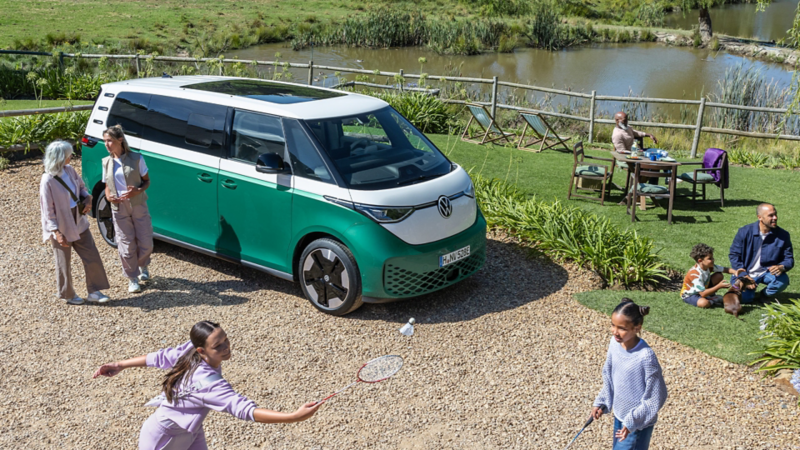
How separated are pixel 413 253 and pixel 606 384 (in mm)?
2770

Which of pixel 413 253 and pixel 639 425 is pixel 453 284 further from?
pixel 639 425

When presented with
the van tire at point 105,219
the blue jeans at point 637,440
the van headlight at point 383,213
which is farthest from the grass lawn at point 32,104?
the blue jeans at point 637,440

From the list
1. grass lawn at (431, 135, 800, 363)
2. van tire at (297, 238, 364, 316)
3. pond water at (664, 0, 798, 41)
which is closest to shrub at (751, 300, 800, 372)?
grass lawn at (431, 135, 800, 363)

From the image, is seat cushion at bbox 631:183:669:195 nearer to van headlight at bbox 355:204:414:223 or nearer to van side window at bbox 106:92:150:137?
van headlight at bbox 355:204:414:223

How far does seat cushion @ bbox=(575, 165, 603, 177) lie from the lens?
1111 centimetres

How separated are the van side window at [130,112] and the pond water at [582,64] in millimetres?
18179

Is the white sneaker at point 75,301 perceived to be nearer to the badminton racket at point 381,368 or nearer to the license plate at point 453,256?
the license plate at point 453,256

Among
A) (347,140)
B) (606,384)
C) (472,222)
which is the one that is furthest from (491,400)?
(347,140)

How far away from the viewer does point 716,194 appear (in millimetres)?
11711

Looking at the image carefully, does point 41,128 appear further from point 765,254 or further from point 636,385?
point 636,385

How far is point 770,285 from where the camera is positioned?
7070 millimetres

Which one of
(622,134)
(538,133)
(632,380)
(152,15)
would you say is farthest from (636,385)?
(152,15)

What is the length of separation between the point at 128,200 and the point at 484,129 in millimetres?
10130

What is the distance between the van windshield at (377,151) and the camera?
6.77 meters
